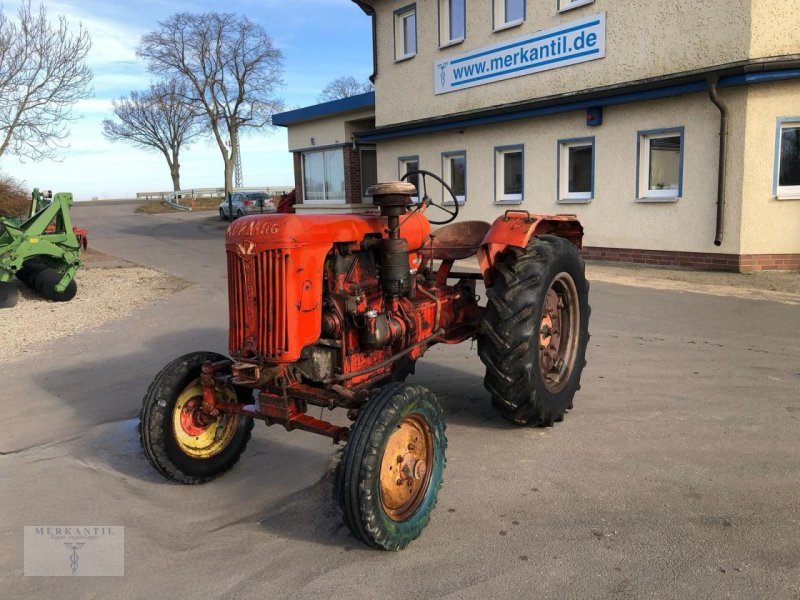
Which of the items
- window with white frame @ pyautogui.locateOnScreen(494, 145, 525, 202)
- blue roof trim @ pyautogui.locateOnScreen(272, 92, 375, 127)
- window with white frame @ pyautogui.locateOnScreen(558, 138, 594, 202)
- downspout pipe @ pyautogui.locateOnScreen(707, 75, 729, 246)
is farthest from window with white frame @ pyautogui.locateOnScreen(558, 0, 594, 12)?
blue roof trim @ pyautogui.locateOnScreen(272, 92, 375, 127)

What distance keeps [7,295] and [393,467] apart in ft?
27.9

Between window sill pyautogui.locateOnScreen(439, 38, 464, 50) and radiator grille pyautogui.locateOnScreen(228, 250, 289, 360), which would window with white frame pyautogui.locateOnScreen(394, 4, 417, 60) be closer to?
window sill pyautogui.locateOnScreen(439, 38, 464, 50)

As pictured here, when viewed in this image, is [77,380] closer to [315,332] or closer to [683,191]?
[315,332]

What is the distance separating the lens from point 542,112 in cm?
1309

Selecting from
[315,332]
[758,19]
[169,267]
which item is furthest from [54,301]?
[758,19]

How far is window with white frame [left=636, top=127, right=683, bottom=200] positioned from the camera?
11.5 metres

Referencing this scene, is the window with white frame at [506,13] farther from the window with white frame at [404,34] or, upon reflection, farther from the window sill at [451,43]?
the window with white frame at [404,34]

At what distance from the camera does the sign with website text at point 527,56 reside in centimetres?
1240

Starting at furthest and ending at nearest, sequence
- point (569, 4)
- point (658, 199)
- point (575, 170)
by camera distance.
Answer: point (575, 170) → point (569, 4) → point (658, 199)

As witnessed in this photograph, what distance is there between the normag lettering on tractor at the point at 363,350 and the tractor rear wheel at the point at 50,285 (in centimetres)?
713

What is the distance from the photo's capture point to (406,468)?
305 centimetres

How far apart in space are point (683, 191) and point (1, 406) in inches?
408

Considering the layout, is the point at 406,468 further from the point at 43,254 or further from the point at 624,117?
the point at 624,117

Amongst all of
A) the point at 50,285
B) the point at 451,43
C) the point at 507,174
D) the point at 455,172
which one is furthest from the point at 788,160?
the point at 50,285
